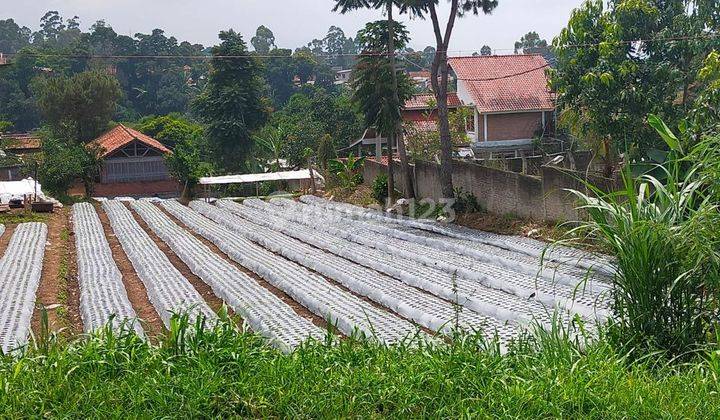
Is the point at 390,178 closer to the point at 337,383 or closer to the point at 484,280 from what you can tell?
the point at 484,280

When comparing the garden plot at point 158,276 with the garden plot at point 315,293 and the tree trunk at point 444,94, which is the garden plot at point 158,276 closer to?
the garden plot at point 315,293

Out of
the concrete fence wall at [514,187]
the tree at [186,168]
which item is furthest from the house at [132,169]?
the concrete fence wall at [514,187]

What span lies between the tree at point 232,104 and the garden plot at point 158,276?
1050cm

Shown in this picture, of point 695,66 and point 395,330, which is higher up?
point 695,66

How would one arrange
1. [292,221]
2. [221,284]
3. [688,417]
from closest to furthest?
[688,417], [221,284], [292,221]

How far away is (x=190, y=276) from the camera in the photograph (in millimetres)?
14367

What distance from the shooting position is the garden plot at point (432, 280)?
9789mm

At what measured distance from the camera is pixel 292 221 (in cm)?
2114

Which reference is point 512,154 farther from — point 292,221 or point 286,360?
point 286,360

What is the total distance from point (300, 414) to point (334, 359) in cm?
99

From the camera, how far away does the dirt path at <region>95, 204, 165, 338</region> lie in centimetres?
1002

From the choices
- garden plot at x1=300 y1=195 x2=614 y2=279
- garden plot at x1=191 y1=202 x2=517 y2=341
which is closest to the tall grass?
garden plot at x1=191 y1=202 x2=517 y2=341

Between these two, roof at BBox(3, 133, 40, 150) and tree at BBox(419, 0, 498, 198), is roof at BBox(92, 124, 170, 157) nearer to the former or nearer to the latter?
roof at BBox(3, 133, 40, 150)

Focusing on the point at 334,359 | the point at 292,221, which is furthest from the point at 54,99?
the point at 334,359
